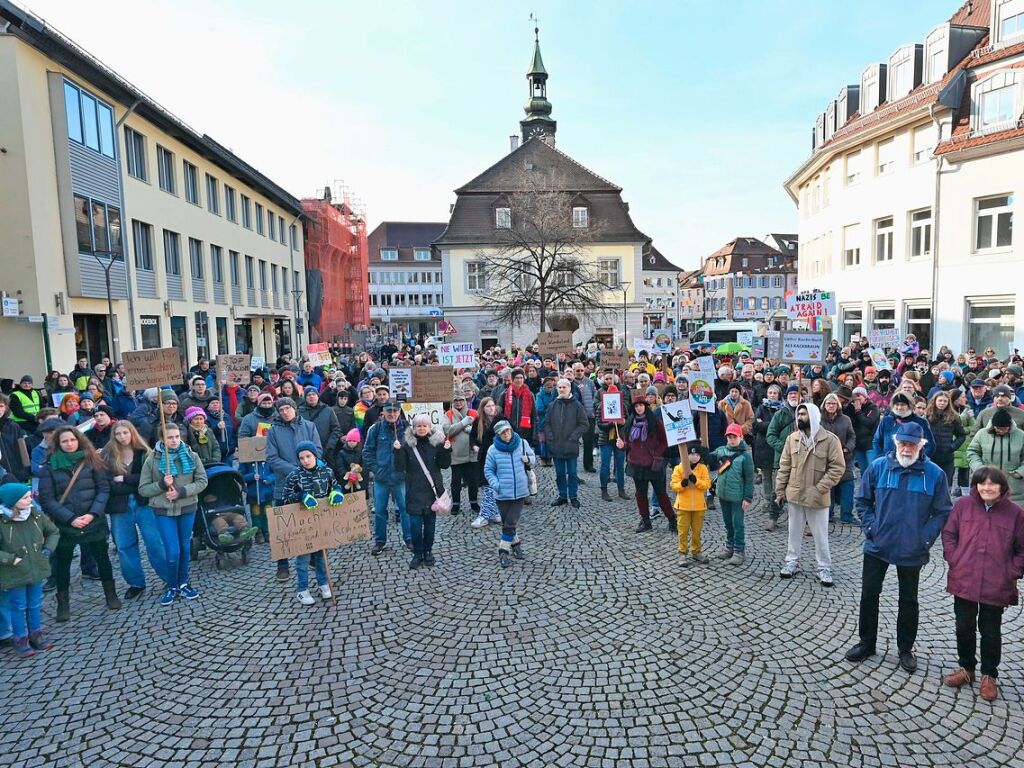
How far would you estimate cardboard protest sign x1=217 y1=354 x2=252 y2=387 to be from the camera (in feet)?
37.6

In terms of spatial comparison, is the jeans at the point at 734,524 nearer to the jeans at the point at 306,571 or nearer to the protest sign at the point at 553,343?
the jeans at the point at 306,571

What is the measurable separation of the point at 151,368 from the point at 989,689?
970cm

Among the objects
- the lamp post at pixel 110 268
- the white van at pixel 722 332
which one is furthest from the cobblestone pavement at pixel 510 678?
the white van at pixel 722 332

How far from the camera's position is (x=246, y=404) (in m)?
10.4

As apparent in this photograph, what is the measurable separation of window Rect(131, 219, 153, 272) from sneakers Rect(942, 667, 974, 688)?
2563 cm

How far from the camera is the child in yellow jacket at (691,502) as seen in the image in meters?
7.01

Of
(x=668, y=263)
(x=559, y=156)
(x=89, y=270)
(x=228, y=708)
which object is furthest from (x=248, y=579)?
(x=668, y=263)

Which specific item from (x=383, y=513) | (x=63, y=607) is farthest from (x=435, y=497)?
(x=63, y=607)

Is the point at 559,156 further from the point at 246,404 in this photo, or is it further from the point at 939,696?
the point at 939,696

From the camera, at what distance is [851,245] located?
88.4 ft

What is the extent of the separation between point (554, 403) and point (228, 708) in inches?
243

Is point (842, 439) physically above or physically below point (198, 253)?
below

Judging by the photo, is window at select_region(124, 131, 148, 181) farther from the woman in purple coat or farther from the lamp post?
the woman in purple coat

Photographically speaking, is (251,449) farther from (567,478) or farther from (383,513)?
(567,478)
